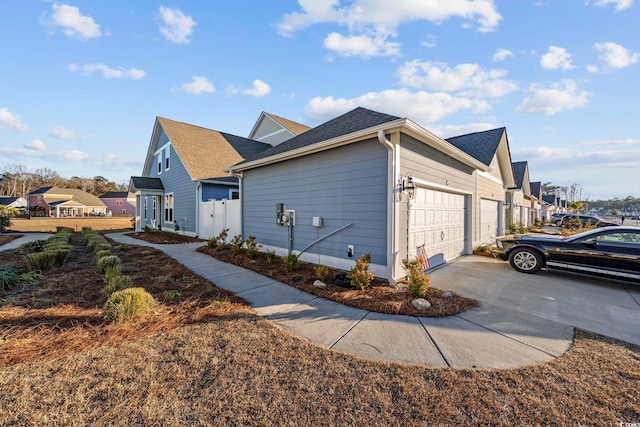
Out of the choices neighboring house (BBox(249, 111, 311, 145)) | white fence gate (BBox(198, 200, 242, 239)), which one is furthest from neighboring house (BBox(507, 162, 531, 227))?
white fence gate (BBox(198, 200, 242, 239))

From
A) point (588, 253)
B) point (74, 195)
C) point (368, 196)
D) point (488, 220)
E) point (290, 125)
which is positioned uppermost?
point (290, 125)

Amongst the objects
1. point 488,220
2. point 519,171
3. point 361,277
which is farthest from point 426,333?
point 519,171

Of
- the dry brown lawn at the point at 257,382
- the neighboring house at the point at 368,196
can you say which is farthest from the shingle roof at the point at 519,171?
the dry brown lawn at the point at 257,382

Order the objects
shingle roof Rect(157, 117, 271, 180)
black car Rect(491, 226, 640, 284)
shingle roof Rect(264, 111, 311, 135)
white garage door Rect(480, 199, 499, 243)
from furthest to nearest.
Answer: shingle roof Rect(264, 111, 311, 135)
shingle roof Rect(157, 117, 271, 180)
white garage door Rect(480, 199, 499, 243)
black car Rect(491, 226, 640, 284)

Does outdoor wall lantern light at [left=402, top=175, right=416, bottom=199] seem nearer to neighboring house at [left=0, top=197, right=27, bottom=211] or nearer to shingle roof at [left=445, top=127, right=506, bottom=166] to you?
shingle roof at [left=445, top=127, right=506, bottom=166]

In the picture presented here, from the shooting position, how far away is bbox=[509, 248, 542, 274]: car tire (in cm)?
630

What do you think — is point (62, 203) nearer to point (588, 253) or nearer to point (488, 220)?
point (488, 220)

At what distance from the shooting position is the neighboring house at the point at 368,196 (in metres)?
5.16

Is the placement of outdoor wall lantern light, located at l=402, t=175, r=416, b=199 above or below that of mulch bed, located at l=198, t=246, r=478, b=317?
above

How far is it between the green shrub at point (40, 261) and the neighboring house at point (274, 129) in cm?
1162

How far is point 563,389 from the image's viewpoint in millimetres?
2230

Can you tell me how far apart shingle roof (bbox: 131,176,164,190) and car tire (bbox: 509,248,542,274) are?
59.0 ft

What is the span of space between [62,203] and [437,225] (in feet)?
193

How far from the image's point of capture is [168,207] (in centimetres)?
1568
